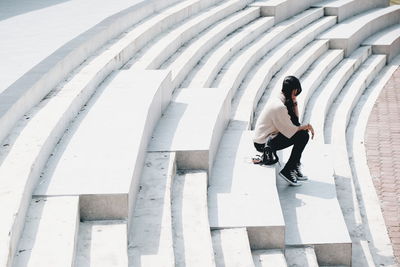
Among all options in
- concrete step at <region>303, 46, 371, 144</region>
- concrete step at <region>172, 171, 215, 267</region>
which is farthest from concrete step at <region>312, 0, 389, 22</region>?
concrete step at <region>172, 171, 215, 267</region>

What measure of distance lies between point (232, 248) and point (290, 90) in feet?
5.94

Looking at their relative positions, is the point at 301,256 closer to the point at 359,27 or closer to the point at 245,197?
the point at 245,197

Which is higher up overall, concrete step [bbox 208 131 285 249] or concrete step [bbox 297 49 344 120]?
concrete step [bbox 208 131 285 249]

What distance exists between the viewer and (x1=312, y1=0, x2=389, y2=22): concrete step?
1507cm

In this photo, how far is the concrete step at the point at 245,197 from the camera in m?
6.30

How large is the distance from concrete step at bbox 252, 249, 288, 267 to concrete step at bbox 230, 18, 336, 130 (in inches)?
97.5

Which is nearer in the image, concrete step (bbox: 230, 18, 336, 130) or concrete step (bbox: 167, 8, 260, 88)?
Answer: concrete step (bbox: 230, 18, 336, 130)

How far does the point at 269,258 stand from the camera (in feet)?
20.4

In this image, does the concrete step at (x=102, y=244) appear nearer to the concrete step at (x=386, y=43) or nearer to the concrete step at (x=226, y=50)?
the concrete step at (x=226, y=50)

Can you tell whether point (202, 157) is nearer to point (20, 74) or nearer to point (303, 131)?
point (303, 131)

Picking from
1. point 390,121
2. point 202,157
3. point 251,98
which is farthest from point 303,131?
point 390,121

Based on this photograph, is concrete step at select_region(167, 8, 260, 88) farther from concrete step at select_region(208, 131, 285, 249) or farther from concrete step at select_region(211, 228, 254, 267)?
concrete step at select_region(211, 228, 254, 267)

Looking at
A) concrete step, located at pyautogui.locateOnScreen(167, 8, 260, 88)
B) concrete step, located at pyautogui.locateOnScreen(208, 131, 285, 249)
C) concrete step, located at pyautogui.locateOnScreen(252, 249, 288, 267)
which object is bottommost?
concrete step, located at pyautogui.locateOnScreen(252, 249, 288, 267)

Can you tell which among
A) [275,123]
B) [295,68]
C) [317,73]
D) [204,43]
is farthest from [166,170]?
[317,73]
